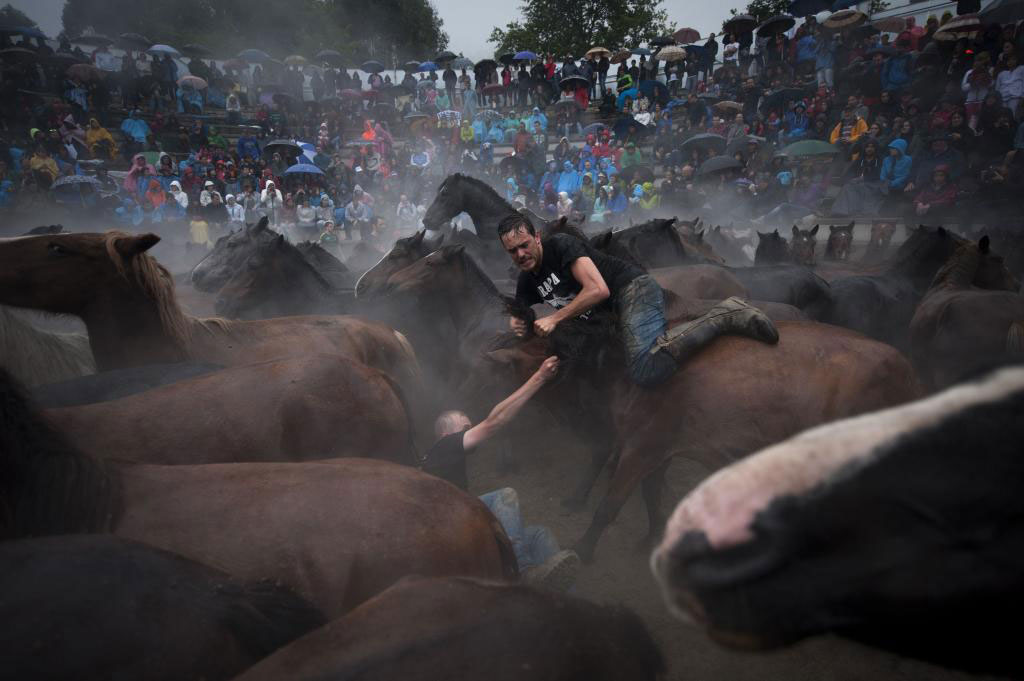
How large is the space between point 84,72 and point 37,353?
2406 cm

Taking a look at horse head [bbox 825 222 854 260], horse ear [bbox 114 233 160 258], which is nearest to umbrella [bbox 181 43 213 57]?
horse ear [bbox 114 233 160 258]

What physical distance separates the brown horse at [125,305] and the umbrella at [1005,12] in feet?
74.1

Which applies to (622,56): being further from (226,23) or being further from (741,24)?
(226,23)

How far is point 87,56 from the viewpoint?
989 inches

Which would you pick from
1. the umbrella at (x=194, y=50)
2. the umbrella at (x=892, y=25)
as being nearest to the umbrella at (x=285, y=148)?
the umbrella at (x=194, y=50)

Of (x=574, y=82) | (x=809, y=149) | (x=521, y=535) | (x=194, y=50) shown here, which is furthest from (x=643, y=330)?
(x=194, y=50)

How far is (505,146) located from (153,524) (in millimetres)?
24162

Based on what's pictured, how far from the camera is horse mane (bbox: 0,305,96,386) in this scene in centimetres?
439

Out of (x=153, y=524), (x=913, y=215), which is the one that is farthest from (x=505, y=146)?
(x=153, y=524)

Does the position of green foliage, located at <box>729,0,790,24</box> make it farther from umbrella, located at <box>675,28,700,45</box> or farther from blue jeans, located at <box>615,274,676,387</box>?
blue jeans, located at <box>615,274,676,387</box>

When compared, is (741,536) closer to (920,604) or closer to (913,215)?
(920,604)

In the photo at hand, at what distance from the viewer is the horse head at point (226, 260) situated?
26.7 ft

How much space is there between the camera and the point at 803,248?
376 inches

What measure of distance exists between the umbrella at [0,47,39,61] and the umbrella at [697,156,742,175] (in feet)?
86.5
